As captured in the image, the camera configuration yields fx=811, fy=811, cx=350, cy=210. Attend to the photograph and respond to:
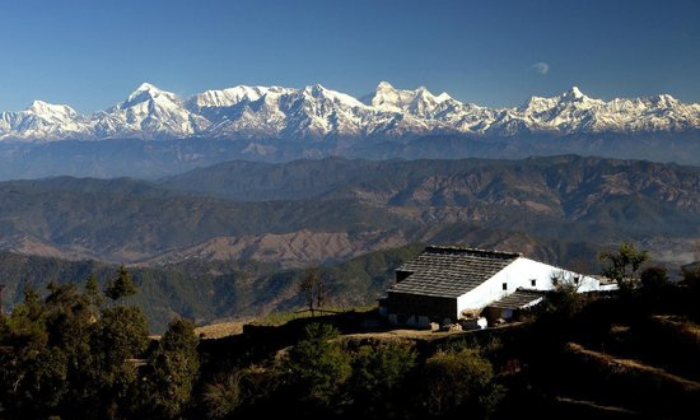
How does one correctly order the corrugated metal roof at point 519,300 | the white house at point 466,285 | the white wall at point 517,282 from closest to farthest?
the corrugated metal roof at point 519,300 → the white house at point 466,285 → the white wall at point 517,282

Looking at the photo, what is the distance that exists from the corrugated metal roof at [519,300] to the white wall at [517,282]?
0.58 metres

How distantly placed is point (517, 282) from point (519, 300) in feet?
9.77

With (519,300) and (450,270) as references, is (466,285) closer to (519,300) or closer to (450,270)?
(450,270)

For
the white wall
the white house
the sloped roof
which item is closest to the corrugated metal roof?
the white house

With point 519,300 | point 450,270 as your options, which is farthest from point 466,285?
point 519,300

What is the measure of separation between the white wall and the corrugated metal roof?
0.58 meters

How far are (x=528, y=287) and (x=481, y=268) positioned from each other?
3.80m

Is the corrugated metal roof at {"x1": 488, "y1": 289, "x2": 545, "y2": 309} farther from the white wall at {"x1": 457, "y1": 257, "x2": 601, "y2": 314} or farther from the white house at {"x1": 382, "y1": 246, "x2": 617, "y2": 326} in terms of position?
the white wall at {"x1": 457, "y1": 257, "x2": 601, "y2": 314}

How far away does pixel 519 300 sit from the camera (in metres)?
50.3

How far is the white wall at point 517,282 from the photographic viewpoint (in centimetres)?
5000

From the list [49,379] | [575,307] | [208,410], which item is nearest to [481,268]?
[575,307]

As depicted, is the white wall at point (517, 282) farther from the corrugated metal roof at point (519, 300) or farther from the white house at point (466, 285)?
the corrugated metal roof at point (519, 300)

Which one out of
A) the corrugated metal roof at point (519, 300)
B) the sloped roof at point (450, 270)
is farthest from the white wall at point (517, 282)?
the corrugated metal roof at point (519, 300)

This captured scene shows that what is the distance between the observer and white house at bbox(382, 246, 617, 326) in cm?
4956
